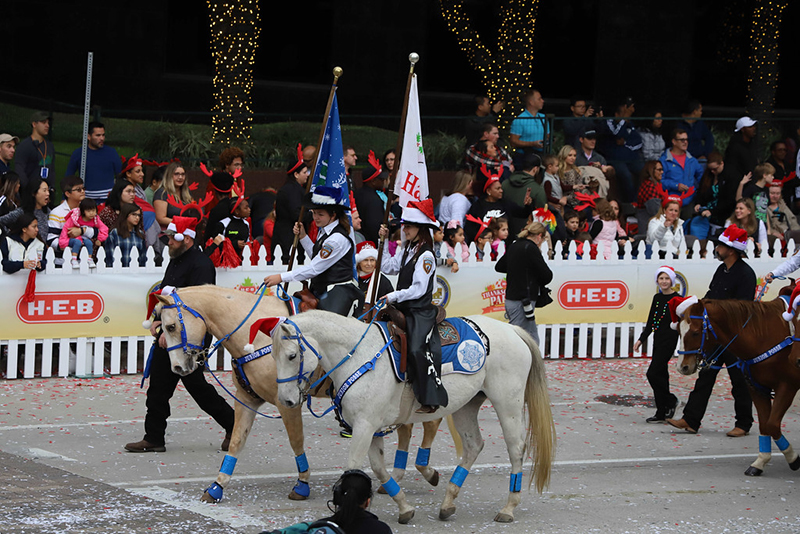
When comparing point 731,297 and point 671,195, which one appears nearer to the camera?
point 731,297

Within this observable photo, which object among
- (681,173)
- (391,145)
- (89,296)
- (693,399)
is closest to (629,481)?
(693,399)

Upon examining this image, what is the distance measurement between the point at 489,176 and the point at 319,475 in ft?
25.7

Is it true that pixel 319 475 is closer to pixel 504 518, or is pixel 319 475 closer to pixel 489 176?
pixel 504 518

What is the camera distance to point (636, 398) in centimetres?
1411

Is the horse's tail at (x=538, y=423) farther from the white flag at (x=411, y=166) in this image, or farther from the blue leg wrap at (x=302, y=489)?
the blue leg wrap at (x=302, y=489)

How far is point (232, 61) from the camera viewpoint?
19.1m

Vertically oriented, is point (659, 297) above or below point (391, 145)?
below

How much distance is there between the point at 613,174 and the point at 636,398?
6.48m

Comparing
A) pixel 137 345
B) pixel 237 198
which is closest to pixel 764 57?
pixel 237 198

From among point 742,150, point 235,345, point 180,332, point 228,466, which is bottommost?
point 228,466

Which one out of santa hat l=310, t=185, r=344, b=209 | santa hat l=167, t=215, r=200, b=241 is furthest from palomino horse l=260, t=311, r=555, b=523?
santa hat l=167, t=215, r=200, b=241

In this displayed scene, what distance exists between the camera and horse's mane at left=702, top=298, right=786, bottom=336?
10844 millimetres

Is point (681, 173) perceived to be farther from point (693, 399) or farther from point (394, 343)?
point (394, 343)

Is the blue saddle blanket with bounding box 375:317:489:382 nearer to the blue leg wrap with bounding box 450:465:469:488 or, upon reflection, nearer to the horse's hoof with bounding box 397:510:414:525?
the blue leg wrap with bounding box 450:465:469:488
